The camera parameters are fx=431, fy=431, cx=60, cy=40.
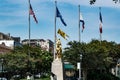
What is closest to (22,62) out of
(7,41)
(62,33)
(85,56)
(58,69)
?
(85,56)

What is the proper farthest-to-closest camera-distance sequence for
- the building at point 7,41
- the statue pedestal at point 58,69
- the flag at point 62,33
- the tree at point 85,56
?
the building at point 7,41 → the tree at point 85,56 → the flag at point 62,33 → the statue pedestal at point 58,69

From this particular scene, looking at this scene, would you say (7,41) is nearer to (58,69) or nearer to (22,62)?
(22,62)

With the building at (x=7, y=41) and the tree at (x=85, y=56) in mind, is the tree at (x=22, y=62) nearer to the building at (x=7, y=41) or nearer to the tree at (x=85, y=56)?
Result: the tree at (x=85, y=56)

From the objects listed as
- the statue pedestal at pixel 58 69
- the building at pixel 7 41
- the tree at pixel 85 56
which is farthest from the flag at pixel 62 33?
the building at pixel 7 41

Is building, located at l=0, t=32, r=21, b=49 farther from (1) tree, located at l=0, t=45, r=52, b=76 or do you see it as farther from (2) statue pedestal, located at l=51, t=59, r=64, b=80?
(2) statue pedestal, located at l=51, t=59, r=64, b=80

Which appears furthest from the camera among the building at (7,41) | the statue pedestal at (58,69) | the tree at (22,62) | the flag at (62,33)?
the building at (7,41)

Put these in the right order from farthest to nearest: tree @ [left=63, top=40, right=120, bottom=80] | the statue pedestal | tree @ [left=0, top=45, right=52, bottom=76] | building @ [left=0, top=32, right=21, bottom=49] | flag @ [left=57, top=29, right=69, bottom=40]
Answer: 1. building @ [left=0, top=32, right=21, bottom=49]
2. tree @ [left=0, top=45, right=52, bottom=76]
3. tree @ [left=63, top=40, right=120, bottom=80]
4. flag @ [left=57, top=29, right=69, bottom=40]
5. the statue pedestal

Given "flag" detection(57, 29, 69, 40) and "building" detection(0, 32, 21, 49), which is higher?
"building" detection(0, 32, 21, 49)

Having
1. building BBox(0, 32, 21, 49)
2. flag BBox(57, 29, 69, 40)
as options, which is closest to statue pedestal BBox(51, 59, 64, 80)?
flag BBox(57, 29, 69, 40)

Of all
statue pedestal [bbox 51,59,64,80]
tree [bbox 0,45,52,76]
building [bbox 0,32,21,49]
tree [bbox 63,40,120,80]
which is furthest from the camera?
building [bbox 0,32,21,49]

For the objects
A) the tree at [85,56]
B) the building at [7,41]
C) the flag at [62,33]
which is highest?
the building at [7,41]

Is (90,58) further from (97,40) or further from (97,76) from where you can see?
(97,40)

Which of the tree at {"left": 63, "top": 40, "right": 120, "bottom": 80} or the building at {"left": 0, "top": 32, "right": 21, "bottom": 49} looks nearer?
the tree at {"left": 63, "top": 40, "right": 120, "bottom": 80}

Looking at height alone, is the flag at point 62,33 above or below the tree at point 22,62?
above
